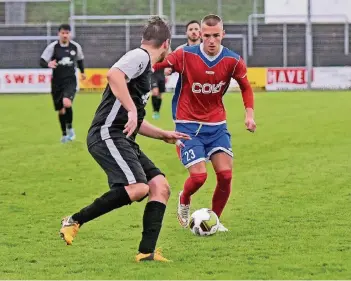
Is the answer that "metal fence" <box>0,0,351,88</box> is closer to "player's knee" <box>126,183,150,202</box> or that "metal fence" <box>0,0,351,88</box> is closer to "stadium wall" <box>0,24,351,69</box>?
"stadium wall" <box>0,24,351,69</box>

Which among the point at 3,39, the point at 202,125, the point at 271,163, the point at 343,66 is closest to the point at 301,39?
the point at 343,66

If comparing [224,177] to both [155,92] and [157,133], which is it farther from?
[155,92]

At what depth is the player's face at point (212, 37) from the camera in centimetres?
937

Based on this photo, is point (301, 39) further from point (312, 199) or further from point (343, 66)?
point (312, 199)

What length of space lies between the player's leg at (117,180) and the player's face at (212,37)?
204 cm

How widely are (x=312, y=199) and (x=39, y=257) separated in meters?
4.45

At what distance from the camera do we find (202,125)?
966 cm

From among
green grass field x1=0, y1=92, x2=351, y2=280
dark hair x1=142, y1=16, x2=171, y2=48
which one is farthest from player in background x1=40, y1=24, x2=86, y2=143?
dark hair x1=142, y1=16, x2=171, y2=48

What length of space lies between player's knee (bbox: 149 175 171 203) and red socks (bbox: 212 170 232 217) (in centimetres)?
172

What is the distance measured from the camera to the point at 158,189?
25.9ft

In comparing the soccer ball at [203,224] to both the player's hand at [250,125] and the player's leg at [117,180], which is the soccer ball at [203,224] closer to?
the player's hand at [250,125]

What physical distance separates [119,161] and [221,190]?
227 centimetres

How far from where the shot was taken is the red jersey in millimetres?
9586

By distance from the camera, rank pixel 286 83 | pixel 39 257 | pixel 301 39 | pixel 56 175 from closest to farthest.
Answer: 1. pixel 39 257
2. pixel 56 175
3. pixel 286 83
4. pixel 301 39
